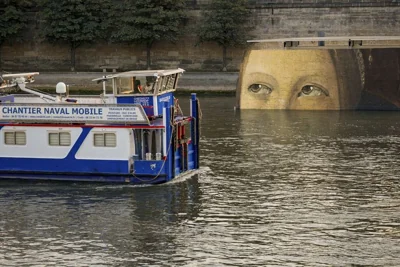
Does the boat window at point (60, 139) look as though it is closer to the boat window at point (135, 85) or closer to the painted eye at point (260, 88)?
the boat window at point (135, 85)

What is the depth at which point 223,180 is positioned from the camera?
105 feet

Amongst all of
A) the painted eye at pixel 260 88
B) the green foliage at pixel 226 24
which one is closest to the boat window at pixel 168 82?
the painted eye at pixel 260 88

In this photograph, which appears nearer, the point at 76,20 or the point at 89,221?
the point at 89,221

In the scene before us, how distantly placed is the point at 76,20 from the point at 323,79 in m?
19.1

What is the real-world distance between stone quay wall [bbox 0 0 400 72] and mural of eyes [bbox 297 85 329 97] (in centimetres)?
1217

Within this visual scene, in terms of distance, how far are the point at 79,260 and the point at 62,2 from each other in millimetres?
45455

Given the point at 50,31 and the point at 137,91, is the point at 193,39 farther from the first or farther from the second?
the point at 137,91

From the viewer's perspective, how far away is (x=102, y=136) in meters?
30.8

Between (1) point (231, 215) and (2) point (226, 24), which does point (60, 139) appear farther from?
(2) point (226, 24)

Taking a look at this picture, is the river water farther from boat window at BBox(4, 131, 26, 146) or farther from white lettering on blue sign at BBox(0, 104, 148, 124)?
white lettering on blue sign at BBox(0, 104, 148, 124)

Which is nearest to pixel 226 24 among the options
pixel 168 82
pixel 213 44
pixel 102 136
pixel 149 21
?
pixel 213 44

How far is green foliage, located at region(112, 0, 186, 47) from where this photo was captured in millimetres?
66125

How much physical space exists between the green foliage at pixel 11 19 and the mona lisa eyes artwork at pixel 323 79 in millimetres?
19442

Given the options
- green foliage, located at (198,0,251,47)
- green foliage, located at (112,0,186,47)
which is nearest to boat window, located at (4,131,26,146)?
green foliage, located at (112,0,186,47)
